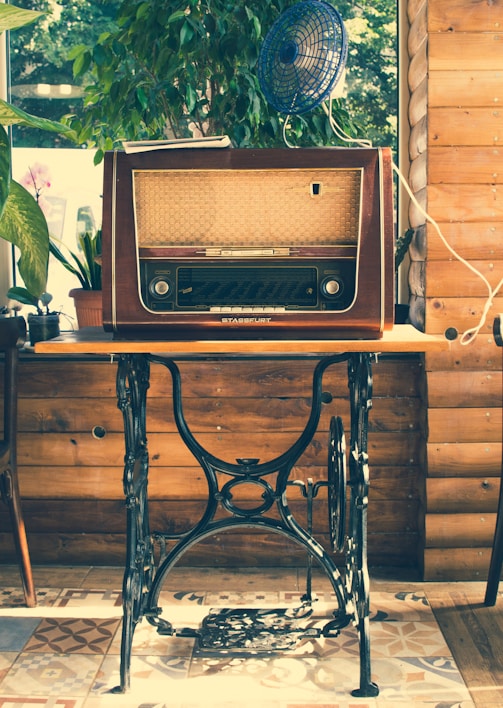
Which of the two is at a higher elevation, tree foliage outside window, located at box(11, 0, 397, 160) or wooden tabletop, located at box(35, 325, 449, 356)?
tree foliage outside window, located at box(11, 0, 397, 160)

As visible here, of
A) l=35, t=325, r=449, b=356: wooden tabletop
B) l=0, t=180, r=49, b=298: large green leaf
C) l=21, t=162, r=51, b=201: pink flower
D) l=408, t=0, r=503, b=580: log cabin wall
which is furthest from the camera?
l=21, t=162, r=51, b=201: pink flower

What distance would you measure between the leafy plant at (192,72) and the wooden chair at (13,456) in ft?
2.14

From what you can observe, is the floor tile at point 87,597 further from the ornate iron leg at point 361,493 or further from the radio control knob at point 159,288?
the radio control knob at point 159,288

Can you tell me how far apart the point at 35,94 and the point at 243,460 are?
1.53 metres

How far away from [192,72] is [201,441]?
1112 mm

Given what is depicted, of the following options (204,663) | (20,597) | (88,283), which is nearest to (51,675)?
(204,663)

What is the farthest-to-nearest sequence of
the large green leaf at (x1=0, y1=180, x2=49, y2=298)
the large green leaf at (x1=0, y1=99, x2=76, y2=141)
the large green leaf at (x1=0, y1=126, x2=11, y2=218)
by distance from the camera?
the large green leaf at (x1=0, y1=180, x2=49, y2=298), the large green leaf at (x1=0, y1=99, x2=76, y2=141), the large green leaf at (x1=0, y1=126, x2=11, y2=218)

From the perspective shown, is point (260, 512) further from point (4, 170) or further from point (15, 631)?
point (4, 170)

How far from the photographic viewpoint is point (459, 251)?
8.27ft

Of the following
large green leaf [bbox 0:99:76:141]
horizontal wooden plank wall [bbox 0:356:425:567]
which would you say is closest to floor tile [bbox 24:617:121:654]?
horizontal wooden plank wall [bbox 0:356:425:567]

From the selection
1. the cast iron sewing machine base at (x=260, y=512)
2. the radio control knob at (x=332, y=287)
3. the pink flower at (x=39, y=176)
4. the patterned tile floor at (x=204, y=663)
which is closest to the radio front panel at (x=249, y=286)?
the radio control knob at (x=332, y=287)

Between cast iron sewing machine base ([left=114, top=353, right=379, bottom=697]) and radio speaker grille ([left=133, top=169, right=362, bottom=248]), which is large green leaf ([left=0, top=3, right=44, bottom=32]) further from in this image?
cast iron sewing machine base ([left=114, top=353, right=379, bottom=697])

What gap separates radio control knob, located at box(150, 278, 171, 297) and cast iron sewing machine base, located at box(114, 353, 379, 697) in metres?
0.20

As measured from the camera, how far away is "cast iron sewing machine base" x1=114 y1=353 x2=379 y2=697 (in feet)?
6.68
